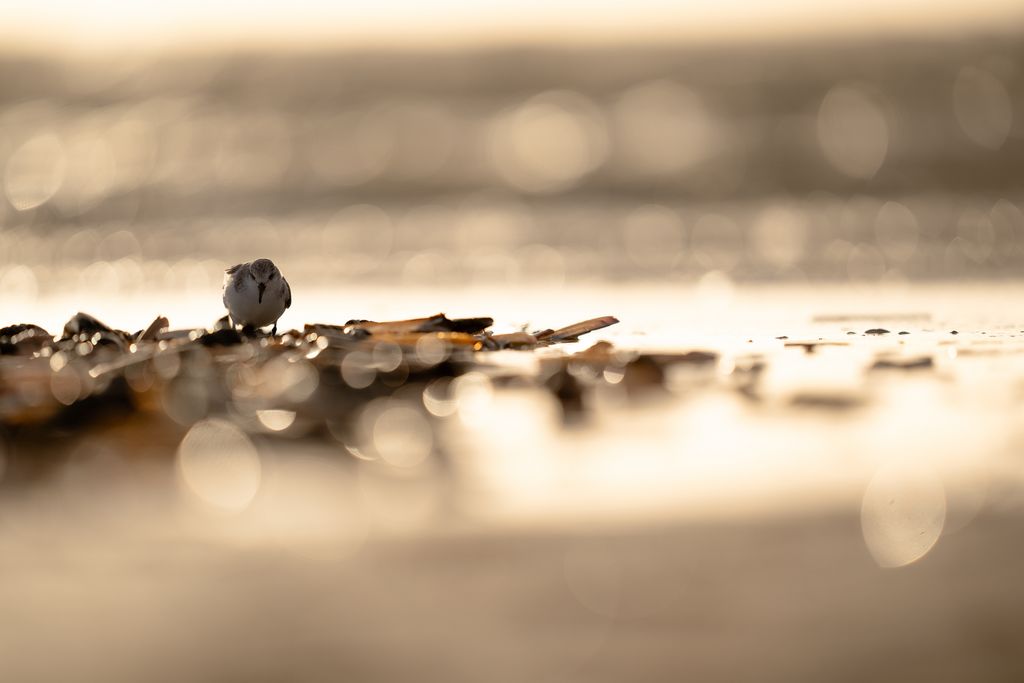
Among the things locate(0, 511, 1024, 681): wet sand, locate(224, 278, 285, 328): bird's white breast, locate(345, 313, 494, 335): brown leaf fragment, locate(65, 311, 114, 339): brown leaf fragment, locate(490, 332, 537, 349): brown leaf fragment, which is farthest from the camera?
locate(224, 278, 285, 328): bird's white breast

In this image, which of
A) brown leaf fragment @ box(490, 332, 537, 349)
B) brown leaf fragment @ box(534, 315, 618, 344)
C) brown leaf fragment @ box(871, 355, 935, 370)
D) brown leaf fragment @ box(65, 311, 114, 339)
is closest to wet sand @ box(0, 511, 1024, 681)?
A: brown leaf fragment @ box(871, 355, 935, 370)

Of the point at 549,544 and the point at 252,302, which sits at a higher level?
the point at 252,302

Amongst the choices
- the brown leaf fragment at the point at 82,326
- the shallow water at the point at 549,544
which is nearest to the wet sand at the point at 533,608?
the shallow water at the point at 549,544

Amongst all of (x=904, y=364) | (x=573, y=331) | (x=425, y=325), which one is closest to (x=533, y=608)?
(x=904, y=364)

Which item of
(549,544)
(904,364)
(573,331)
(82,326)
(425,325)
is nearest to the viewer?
(549,544)

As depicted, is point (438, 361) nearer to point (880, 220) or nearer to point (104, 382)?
point (104, 382)

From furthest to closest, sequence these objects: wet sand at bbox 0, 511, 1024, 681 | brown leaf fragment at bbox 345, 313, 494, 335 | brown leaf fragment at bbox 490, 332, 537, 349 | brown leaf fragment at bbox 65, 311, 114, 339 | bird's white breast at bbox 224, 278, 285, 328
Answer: bird's white breast at bbox 224, 278, 285, 328, brown leaf fragment at bbox 490, 332, 537, 349, brown leaf fragment at bbox 345, 313, 494, 335, brown leaf fragment at bbox 65, 311, 114, 339, wet sand at bbox 0, 511, 1024, 681

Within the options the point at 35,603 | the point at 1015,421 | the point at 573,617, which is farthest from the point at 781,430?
the point at 35,603

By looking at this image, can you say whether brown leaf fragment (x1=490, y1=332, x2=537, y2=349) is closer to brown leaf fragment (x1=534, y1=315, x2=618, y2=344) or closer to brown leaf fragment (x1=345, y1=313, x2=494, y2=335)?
brown leaf fragment (x1=345, y1=313, x2=494, y2=335)

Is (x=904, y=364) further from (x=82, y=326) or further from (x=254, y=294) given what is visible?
(x=82, y=326)

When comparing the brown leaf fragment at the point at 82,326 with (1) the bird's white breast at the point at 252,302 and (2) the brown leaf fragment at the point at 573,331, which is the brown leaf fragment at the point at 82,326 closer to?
(1) the bird's white breast at the point at 252,302
